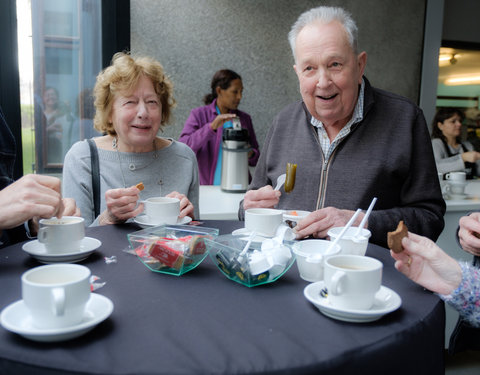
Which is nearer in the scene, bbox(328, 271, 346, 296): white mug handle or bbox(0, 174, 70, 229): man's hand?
bbox(328, 271, 346, 296): white mug handle

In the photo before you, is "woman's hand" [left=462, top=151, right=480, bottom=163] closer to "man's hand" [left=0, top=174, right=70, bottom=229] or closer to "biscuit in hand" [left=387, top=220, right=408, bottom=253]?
"biscuit in hand" [left=387, top=220, right=408, bottom=253]

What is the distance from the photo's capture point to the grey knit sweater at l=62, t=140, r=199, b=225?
1.94 metres

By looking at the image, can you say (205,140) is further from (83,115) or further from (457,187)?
(457,187)

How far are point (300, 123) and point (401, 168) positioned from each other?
52cm

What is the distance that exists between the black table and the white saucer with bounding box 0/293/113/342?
2 cm

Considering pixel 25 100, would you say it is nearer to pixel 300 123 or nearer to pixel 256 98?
pixel 300 123

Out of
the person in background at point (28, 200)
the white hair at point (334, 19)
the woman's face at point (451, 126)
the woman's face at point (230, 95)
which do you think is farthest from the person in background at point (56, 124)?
the woman's face at point (451, 126)

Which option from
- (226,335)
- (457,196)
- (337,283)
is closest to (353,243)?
(337,283)

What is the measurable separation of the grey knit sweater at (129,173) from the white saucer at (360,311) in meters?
1.28

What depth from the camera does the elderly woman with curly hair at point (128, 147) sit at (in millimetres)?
1957

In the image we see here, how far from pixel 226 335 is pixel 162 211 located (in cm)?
79

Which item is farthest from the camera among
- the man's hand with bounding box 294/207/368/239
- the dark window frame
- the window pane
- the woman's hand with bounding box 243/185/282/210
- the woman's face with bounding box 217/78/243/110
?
the woman's face with bounding box 217/78/243/110

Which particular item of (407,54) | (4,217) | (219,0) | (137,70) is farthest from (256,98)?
(4,217)

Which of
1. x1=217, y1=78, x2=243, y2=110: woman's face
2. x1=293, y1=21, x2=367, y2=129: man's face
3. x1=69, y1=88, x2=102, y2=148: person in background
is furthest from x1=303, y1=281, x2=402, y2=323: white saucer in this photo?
x1=217, y1=78, x2=243, y2=110: woman's face
